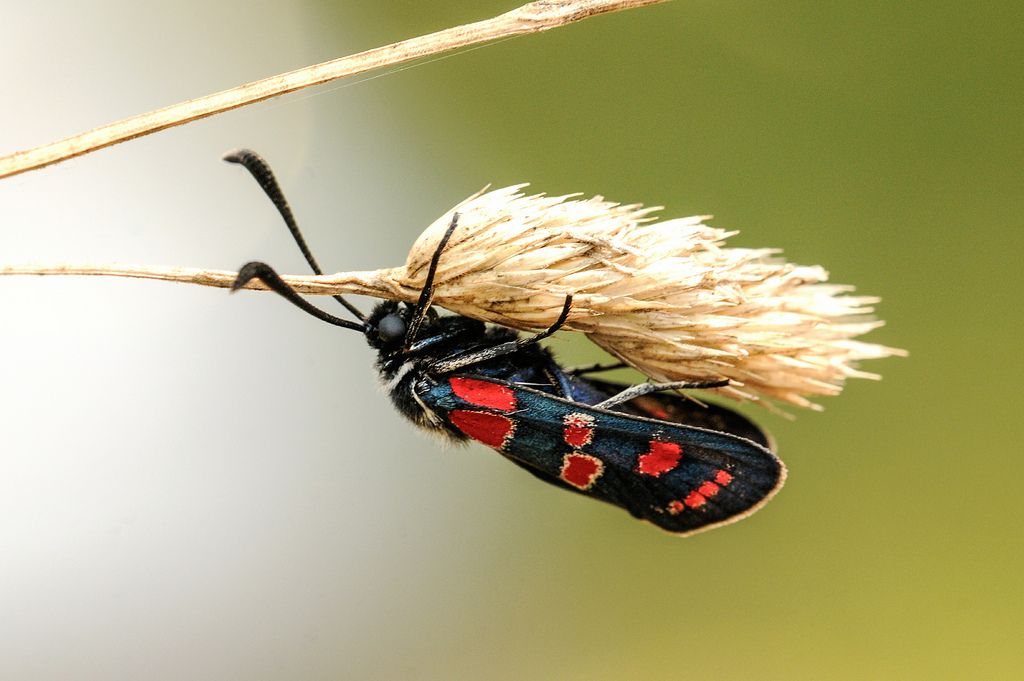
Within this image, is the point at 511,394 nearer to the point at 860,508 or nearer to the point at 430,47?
the point at 430,47

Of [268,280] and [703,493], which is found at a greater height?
[268,280]

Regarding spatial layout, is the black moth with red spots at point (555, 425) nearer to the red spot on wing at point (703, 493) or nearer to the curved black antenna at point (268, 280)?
the red spot on wing at point (703, 493)

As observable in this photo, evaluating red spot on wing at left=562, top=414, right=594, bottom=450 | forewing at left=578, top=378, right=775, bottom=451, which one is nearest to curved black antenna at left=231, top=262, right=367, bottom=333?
red spot on wing at left=562, top=414, right=594, bottom=450

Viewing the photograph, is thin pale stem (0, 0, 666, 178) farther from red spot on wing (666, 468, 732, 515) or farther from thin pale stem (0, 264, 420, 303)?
red spot on wing (666, 468, 732, 515)

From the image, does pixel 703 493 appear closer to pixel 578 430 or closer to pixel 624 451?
pixel 624 451

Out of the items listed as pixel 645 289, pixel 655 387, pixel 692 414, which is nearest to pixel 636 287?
pixel 645 289
